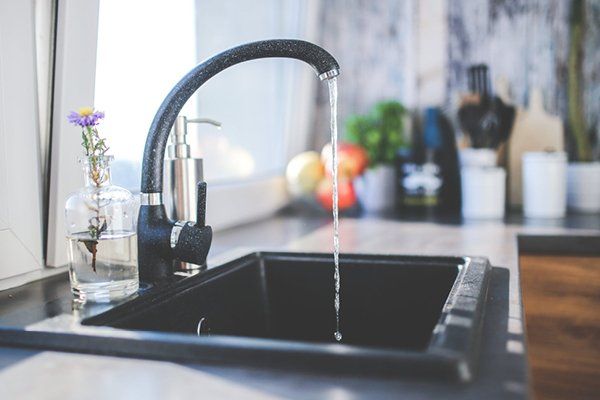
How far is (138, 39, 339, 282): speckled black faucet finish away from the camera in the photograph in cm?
97

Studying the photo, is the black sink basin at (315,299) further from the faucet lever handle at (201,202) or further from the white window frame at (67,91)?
the white window frame at (67,91)

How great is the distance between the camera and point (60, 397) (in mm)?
548

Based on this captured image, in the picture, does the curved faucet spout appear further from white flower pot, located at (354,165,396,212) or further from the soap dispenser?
white flower pot, located at (354,165,396,212)

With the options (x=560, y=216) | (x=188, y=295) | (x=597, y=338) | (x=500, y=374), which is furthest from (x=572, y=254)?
(x=500, y=374)

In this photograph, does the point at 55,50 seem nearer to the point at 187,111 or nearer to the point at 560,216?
the point at 187,111

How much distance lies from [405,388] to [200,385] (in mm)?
166

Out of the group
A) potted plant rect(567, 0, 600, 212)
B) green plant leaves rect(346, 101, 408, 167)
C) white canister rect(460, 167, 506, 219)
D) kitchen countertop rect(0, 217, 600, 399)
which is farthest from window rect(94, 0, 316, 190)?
potted plant rect(567, 0, 600, 212)

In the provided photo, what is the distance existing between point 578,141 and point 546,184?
26 centimetres

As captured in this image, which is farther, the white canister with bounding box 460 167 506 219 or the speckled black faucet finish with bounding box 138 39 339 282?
the white canister with bounding box 460 167 506 219

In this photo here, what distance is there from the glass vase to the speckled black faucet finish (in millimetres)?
95

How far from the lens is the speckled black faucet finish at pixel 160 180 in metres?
0.97

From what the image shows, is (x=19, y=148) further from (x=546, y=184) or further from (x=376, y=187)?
(x=546, y=184)

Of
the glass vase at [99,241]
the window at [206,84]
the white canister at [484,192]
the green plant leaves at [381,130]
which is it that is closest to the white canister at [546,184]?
the white canister at [484,192]

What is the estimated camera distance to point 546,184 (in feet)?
6.36
